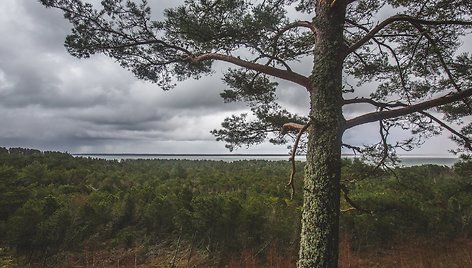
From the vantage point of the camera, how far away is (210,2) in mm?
4613

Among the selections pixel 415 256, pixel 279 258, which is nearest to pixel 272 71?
pixel 279 258

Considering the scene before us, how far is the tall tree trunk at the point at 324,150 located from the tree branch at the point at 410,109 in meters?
0.30

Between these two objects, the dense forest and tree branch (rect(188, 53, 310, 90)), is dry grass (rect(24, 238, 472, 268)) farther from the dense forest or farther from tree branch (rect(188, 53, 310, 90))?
tree branch (rect(188, 53, 310, 90))

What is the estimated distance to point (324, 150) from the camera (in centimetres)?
303

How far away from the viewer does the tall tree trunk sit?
2916mm

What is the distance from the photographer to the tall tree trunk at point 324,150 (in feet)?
9.57

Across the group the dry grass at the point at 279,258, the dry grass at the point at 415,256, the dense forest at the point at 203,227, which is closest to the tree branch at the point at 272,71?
the dense forest at the point at 203,227

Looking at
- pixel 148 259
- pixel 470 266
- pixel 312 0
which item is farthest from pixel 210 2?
pixel 470 266

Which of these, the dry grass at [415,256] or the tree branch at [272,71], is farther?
the dry grass at [415,256]

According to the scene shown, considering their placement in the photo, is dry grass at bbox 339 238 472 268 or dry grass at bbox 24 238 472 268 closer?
dry grass at bbox 339 238 472 268

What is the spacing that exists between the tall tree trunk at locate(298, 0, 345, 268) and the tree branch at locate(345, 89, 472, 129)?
0.30m

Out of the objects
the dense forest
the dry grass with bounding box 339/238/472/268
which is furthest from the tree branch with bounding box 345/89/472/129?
the dry grass with bounding box 339/238/472/268

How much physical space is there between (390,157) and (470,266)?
514cm

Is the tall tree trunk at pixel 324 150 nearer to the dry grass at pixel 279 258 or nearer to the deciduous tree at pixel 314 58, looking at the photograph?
the deciduous tree at pixel 314 58
